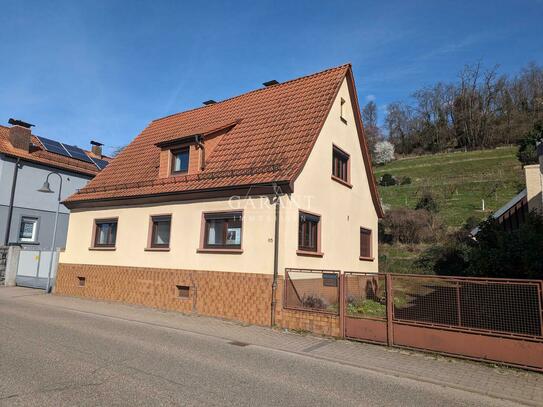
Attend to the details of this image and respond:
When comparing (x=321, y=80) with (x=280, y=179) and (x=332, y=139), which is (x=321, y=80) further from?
(x=280, y=179)

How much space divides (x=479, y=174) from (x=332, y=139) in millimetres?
35022

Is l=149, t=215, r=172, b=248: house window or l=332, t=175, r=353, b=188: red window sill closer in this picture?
l=149, t=215, r=172, b=248: house window

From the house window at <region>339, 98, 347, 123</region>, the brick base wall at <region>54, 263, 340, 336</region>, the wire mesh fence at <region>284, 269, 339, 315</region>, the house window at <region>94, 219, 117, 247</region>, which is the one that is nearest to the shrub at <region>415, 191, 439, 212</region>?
the house window at <region>339, 98, 347, 123</region>

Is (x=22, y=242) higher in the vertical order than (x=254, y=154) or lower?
lower

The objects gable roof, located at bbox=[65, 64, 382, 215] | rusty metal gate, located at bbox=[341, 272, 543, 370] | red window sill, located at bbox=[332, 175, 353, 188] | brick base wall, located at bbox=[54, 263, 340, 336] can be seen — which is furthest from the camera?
red window sill, located at bbox=[332, 175, 353, 188]

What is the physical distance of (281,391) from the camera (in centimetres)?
559

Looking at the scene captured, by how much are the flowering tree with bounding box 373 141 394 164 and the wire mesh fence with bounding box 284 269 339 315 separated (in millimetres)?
53506

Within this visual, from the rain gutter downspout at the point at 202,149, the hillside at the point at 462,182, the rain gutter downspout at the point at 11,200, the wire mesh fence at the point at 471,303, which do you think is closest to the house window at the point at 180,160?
the rain gutter downspout at the point at 202,149

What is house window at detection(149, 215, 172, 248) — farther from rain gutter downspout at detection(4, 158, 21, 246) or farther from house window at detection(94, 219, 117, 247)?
rain gutter downspout at detection(4, 158, 21, 246)

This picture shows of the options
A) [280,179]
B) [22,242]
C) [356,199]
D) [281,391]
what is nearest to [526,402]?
[281,391]

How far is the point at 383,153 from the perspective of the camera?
204 feet

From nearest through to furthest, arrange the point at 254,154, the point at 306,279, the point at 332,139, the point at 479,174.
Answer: the point at 306,279 → the point at 254,154 → the point at 332,139 → the point at 479,174

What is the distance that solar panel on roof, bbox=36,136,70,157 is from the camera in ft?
85.1

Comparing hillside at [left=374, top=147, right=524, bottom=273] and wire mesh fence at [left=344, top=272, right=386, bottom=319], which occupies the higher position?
hillside at [left=374, top=147, right=524, bottom=273]
